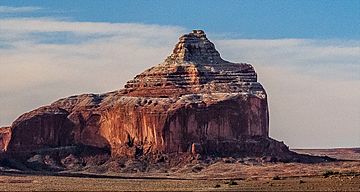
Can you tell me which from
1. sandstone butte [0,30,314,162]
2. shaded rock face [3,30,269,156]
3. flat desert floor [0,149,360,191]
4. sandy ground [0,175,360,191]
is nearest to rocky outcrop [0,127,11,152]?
sandstone butte [0,30,314,162]

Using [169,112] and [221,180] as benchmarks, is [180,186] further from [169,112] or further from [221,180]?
[169,112]

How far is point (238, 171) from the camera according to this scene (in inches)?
5226

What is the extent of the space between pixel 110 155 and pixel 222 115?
15.9 m

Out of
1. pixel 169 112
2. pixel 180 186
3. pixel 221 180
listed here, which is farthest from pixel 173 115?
pixel 180 186

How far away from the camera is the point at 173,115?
5797 inches

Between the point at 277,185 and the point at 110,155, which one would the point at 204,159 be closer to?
the point at 110,155

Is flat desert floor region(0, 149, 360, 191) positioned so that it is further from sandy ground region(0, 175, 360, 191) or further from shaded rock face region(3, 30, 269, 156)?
shaded rock face region(3, 30, 269, 156)

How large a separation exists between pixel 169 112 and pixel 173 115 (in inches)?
25.3

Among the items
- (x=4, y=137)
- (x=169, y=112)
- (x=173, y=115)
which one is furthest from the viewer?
(x=4, y=137)

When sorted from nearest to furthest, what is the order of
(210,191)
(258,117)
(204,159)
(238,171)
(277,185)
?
(210,191), (277,185), (238,171), (204,159), (258,117)

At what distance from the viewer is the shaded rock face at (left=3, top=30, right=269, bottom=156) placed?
485 feet

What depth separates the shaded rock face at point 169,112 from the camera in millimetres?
147750

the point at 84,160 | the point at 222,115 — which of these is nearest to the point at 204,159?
the point at 222,115

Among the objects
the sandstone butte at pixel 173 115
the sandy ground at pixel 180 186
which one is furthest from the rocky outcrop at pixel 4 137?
the sandy ground at pixel 180 186
